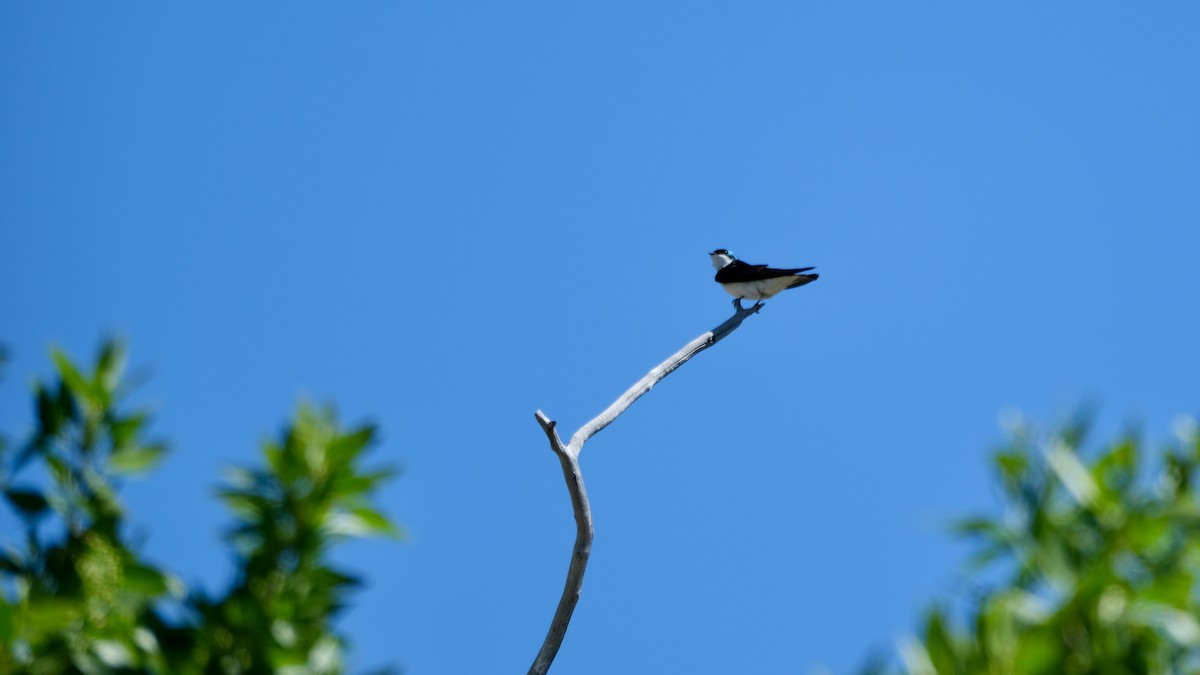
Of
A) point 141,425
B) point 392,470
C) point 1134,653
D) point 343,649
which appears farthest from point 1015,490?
point 141,425

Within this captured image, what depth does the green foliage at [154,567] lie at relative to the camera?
1566 millimetres

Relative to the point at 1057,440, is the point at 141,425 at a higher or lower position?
higher

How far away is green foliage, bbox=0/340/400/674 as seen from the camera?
61.7 inches

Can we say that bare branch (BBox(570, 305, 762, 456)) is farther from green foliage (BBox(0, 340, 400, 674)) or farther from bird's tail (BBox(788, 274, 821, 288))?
green foliage (BBox(0, 340, 400, 674))

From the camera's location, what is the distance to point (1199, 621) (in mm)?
1571

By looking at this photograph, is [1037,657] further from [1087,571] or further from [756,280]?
[756,280]

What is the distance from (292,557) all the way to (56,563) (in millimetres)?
366

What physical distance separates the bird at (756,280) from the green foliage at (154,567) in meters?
12.2

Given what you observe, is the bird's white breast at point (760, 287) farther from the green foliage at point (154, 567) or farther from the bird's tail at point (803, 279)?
the green foliage at point (154, 567)

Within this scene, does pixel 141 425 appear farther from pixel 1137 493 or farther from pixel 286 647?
pixel 1137 493

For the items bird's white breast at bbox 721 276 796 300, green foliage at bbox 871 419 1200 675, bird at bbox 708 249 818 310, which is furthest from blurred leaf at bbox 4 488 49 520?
bird's white breast at bbox 721 276 796 300

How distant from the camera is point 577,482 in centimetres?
938

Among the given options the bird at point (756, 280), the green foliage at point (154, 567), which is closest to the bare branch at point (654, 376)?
the bird at point (756, 280)

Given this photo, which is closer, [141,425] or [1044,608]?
[1044,608]
